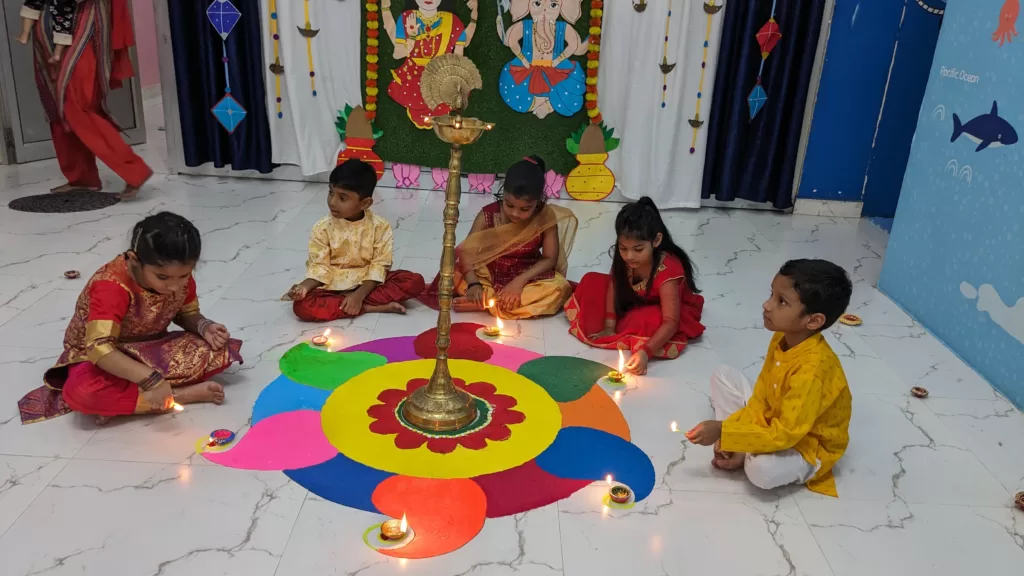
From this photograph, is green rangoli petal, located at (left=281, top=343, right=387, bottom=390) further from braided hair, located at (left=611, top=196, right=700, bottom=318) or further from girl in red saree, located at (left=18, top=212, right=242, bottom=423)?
braided hair, located at (left=611, top=196, right=700, bottom=318)

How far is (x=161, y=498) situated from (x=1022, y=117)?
10.0ft

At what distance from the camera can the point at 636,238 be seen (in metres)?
2.75

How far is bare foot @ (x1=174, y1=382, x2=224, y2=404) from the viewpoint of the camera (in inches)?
93.1

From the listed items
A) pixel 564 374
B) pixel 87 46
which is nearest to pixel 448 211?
pixel 564 374

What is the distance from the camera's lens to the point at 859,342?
10.4ft

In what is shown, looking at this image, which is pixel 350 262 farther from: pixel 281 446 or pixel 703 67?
pixel 703 67

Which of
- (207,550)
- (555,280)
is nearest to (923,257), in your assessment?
(555,280)

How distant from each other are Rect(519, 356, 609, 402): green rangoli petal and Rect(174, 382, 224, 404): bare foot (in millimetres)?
1005

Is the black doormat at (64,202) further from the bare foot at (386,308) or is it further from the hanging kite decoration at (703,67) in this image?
the hanging kite decoration at (703,67)

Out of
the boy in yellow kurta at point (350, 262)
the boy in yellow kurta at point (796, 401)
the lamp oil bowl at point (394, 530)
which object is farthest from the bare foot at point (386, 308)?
the boy in yellow kurta at point (796, 401)

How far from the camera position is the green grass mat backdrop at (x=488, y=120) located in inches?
182

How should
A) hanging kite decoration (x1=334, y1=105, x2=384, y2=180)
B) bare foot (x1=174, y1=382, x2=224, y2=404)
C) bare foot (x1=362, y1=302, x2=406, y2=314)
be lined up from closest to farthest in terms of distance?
bare foot (x1=174, y1=382, x2=224, y2=404)
bare foot (x1=362, y1=302, x2=406, y2=314)
hanging kite decoration (x1=334, y1=105, x2=384, y2=180)

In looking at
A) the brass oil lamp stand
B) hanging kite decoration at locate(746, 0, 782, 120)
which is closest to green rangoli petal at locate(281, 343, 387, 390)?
the brass oil lamp stand

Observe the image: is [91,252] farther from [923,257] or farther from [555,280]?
[923,257]
